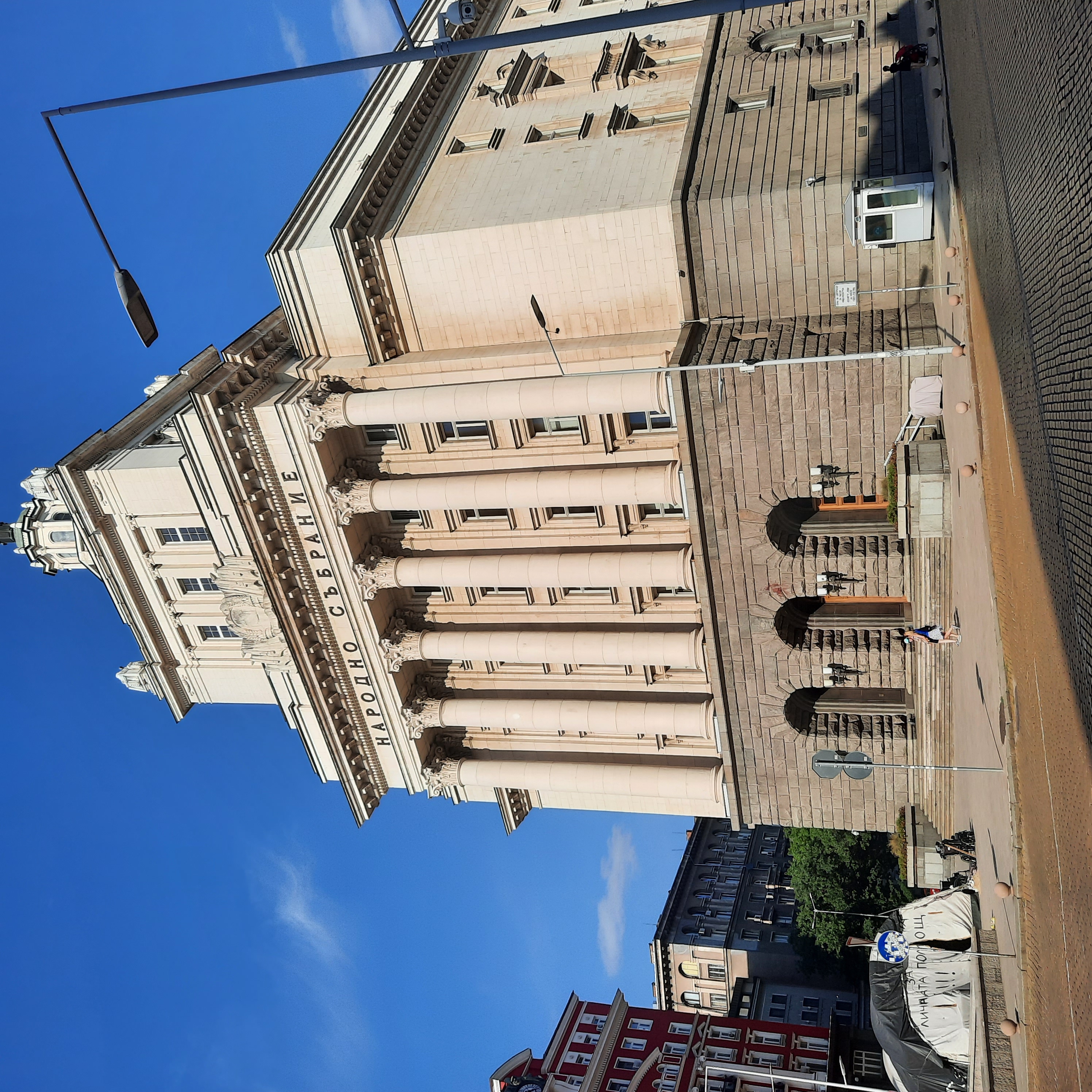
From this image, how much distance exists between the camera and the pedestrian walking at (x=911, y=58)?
3153 centimetres

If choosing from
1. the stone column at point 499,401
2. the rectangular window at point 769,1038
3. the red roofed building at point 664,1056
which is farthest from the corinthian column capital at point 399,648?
the rectangular window at point 769,1038

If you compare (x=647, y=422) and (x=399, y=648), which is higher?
(x=647, y=422)

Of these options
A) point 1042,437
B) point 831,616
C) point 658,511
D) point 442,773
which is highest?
point 1042,437

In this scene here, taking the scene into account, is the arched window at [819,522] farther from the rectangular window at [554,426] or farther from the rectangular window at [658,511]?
the rectangular window at [554,426]

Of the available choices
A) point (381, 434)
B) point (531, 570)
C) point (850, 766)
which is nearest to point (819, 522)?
point (850, 766)

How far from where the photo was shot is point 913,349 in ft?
92.5

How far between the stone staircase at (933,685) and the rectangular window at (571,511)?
12226 millimetres

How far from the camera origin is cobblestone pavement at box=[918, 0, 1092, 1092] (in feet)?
47.5

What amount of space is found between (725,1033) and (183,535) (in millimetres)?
45863

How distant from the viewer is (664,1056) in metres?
57.9

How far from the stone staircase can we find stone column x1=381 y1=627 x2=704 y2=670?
8088 mm

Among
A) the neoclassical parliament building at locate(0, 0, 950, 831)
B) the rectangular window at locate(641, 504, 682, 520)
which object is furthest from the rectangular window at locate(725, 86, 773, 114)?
the rectangular window at locate(641, 504, 682, 520)

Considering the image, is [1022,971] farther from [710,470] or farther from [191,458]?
[191,458]

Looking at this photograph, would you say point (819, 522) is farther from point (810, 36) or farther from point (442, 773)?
point (442, 773)
